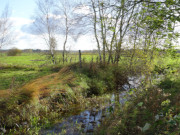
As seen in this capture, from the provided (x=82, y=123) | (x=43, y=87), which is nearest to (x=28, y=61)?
(x=43, y=87)

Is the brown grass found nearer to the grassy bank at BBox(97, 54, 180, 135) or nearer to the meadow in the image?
the meadow

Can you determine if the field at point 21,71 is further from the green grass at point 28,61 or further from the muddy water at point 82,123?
the muddy water at point 82,123

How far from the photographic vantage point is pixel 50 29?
20.6m

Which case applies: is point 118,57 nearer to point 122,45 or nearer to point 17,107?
point 122,45

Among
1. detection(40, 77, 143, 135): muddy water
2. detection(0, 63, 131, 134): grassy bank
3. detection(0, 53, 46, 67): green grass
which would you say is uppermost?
detection(0, 53, 46, 67): green grass

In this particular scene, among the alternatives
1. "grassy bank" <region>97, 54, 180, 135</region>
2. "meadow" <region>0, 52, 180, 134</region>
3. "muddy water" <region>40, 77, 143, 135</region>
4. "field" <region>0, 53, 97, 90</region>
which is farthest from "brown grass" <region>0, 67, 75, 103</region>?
"grassy bank" <region>97, 54, 180, 135</region>

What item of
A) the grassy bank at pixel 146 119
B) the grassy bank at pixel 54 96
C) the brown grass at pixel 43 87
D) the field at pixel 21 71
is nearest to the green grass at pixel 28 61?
the field at pixel 21 71

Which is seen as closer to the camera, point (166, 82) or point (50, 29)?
point (166, 82)

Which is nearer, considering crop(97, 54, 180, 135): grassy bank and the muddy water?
crop(97, 54, 180, 135): grassy bank

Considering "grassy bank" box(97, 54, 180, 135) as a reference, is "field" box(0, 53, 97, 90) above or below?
above

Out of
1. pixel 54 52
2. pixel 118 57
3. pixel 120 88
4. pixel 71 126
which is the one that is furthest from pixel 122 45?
pixel 54 52

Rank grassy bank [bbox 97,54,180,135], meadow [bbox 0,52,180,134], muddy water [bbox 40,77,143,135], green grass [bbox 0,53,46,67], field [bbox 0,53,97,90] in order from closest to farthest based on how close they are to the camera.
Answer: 1. grassy bank [bbox 97,54,180,135]
2. meadow [bbox 0,52,180,134]
3. muddy water [bbox 40,77,143,135]
4. field [bbox 0,53,97,90]
5. green grass [bbox 0,53,46,67]

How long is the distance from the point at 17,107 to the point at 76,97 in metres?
2.76

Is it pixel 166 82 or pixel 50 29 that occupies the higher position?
pixel 50 29
